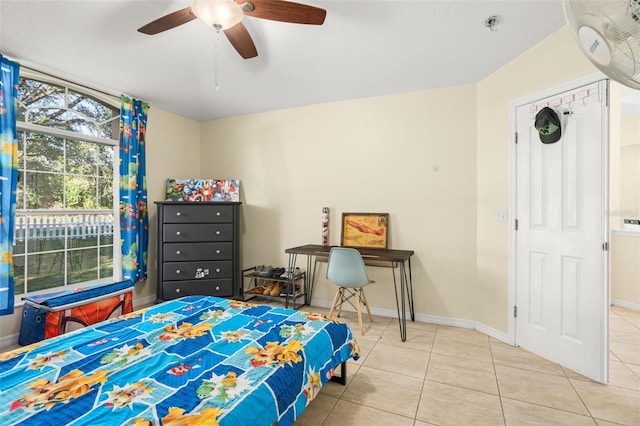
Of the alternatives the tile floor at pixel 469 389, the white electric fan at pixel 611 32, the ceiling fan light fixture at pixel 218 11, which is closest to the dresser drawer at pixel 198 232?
the tile floor at pixel 469 389

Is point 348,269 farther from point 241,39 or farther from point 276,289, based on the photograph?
point 241,39

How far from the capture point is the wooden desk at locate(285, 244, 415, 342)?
298cm

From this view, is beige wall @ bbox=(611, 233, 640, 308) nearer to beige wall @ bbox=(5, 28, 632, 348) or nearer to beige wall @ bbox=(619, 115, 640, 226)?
beige wall @ bbox=(619, 115, 640, 226)

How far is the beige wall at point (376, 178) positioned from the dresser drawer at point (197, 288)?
1.98 ft

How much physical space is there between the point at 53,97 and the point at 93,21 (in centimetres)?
141

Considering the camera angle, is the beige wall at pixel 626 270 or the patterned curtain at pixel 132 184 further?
the beige wall at pixel 626 270

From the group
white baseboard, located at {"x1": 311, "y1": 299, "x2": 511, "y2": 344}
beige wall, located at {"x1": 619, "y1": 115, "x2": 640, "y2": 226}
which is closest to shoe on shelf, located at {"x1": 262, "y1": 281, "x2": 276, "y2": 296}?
white baseboard, located at {"x1": 311, "y1": 299, "x2": 511, "y2": 344}

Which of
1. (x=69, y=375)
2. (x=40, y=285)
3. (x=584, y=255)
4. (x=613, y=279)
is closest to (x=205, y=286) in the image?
(x=40, y=285)

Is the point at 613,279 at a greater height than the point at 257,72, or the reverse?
the point at 257,72

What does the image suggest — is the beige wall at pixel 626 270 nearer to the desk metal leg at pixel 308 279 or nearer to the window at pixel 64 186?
the desk metal leg at pixel 308 279

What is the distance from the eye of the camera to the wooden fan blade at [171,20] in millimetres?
1721

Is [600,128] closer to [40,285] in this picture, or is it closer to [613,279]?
[613,279]

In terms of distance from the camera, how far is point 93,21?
2141 millimetres

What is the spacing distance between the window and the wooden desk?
222cm
